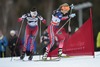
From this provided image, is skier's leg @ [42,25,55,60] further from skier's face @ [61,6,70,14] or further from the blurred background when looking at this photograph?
the blurred background

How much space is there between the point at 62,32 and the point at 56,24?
0.27 m

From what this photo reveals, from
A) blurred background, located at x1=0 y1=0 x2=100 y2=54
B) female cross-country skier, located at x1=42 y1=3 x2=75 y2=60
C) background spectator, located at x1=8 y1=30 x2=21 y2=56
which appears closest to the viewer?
female cross-country skier, located at x1=42 y1=3 x2=75 y2=60

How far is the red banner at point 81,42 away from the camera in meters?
7.50

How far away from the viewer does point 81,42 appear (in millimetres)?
7539

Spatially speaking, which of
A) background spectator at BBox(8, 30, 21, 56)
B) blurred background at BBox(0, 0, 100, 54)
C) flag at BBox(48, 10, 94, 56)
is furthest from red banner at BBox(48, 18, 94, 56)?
blurred background at BBox(0, 0, 100, 54)

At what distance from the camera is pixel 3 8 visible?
17812 mm

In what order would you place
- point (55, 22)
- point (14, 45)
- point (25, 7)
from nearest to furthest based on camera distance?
point (55, 22)
point (14, 45)
point (25, 7)

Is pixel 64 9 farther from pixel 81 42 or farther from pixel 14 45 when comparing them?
pixel 14 45

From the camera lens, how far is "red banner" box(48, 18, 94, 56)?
750 centimetres

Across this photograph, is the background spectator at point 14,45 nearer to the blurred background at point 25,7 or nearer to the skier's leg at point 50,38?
the skier's leg at point 50,38

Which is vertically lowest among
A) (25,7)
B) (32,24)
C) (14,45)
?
(14,45)

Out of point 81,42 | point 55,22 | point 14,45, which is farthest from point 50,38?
point 14,45

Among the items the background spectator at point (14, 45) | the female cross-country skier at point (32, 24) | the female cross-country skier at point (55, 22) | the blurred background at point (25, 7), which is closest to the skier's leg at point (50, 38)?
the female cross-country skier at point (55, 22)

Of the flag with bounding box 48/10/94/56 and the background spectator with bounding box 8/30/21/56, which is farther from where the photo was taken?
the background spectator with bounding box 8/30/21/56
